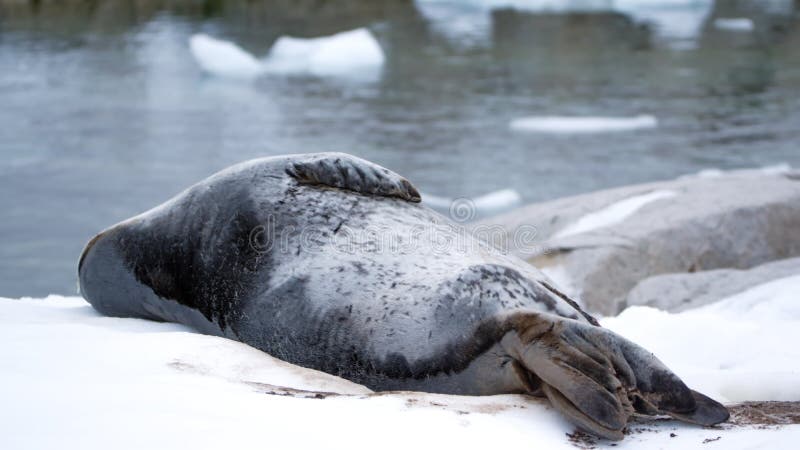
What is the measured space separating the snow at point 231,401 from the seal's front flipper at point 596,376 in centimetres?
6

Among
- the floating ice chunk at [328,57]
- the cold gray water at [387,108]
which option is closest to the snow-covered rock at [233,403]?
the cold gray water at [387,108]

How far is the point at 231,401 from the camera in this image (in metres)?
2.12

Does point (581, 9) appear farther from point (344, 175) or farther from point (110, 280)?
point (110, 280)

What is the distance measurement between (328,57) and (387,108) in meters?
3.11

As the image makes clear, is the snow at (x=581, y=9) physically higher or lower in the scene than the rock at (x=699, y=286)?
lower

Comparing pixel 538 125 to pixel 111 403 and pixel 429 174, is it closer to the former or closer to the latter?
pixel 429 174

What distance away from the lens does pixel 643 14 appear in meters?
23.4

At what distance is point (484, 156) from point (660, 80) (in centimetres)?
532

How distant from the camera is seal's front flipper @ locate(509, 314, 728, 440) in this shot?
7.69 feet

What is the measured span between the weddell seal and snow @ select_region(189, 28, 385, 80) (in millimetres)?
12234

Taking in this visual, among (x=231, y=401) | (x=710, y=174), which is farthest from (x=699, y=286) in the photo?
(x=710, y=174)

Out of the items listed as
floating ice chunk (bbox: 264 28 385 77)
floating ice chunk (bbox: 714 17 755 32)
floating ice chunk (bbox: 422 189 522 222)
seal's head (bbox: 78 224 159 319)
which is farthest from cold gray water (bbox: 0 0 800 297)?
seal's head (bbox: 78 224 159 319)

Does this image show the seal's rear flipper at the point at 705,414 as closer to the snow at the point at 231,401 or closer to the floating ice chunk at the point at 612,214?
the snow at the point at 231,401

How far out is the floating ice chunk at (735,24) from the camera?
20594 mm
